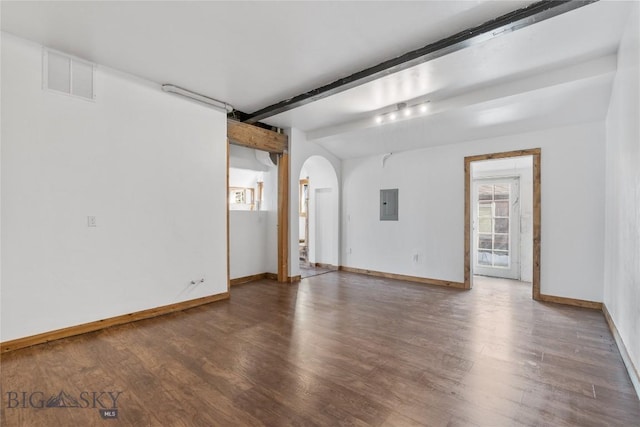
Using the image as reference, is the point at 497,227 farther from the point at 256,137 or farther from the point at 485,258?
the point at 256,137

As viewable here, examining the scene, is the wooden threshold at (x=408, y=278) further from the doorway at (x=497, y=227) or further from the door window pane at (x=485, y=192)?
the door window pane at (x=485, y=192)

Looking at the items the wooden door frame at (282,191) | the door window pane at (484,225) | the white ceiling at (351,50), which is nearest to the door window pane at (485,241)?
the door window pane at (484,225)

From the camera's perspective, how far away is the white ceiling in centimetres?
239

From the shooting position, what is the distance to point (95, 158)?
3.17m

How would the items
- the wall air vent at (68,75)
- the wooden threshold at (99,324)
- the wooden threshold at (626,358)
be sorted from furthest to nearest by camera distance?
the wall air vent at (68,75) → the wooden threshold at (99,324) → the wooden threshold at (626,358)

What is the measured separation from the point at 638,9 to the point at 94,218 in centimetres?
495

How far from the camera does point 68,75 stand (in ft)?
9.87

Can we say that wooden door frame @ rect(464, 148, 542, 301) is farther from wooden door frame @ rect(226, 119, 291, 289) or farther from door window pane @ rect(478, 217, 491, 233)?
wooden door frame @ rect(226, 119, 291, 289)

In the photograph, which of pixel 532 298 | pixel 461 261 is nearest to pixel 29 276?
pixel 461 261

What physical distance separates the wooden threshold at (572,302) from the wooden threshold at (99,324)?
15.4 ft

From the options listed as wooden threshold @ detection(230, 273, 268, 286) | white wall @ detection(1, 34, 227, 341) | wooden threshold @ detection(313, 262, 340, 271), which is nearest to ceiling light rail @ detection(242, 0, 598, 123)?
white wall @ detection(1, 34, 227, 341)

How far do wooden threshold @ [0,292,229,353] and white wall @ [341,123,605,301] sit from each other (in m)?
3.30

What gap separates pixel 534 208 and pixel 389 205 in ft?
7.69

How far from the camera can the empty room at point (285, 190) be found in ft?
6.81
